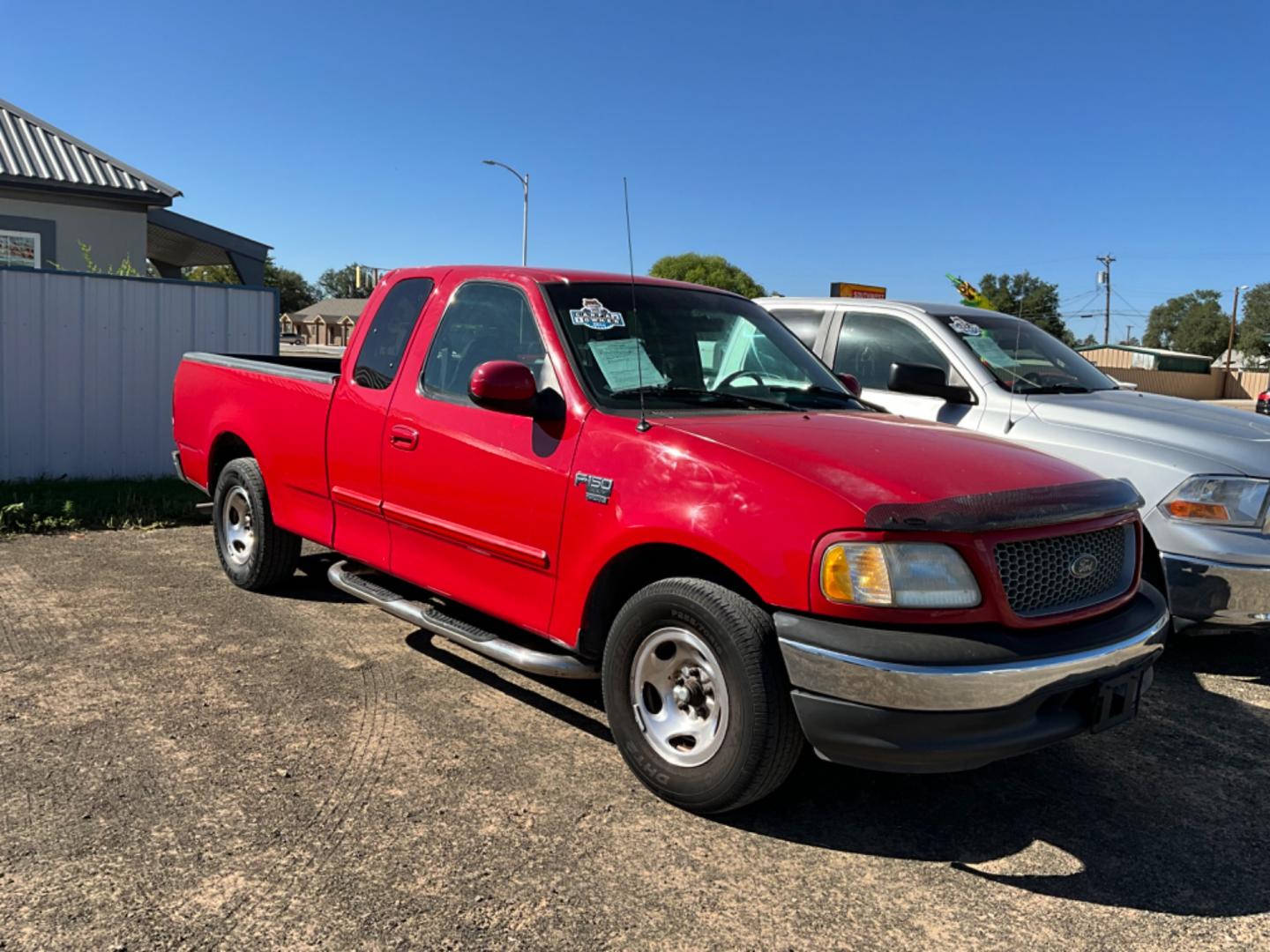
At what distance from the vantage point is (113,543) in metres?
7.25

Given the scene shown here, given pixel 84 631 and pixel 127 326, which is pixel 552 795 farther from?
pixel 127 326

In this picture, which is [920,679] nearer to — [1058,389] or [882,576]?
[882,576]

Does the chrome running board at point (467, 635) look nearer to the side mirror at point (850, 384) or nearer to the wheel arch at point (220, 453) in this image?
the wheel arch at point (220, 453)

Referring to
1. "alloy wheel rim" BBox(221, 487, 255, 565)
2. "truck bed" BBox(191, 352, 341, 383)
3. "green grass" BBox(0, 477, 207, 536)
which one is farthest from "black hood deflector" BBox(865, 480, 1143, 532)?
"green grass" BBox(0, 477, 207, 536)

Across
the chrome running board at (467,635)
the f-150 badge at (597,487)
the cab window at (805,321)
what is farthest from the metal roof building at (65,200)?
the f-150 badge at (597,487)

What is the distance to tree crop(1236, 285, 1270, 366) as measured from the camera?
9029 centimetres

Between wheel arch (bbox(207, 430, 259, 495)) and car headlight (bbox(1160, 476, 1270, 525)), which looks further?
wheel arch (bbox(207, 430, 259, 495))

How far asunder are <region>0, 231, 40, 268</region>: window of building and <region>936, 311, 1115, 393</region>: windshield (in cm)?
1409

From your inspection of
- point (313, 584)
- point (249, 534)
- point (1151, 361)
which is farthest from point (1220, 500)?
point (1151, 361)

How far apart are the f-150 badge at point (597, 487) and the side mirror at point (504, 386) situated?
0.39 meters

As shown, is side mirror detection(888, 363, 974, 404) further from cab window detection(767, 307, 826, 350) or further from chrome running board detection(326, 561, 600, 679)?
chrome running board detection(326, 561, 600, 679)

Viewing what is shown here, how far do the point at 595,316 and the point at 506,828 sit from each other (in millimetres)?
2046

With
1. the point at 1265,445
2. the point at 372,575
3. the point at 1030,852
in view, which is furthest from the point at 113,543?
the point at 1265,445

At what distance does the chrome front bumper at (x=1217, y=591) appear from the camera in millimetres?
4656
